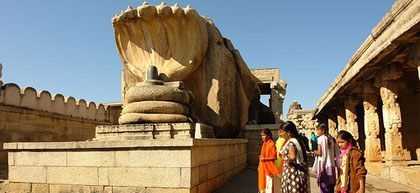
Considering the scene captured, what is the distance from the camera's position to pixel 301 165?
3383 millimetres

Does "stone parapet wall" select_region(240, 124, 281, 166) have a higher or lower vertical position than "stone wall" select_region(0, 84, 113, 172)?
lower

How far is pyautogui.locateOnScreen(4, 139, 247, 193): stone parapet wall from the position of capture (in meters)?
4.15

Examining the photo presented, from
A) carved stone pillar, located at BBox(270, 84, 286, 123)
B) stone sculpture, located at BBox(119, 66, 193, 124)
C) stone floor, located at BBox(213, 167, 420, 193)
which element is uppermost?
carved stone pillar, located at BBox(270, 84, 286, 123)

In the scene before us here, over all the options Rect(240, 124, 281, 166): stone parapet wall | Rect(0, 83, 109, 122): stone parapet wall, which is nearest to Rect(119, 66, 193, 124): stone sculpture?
Rect(240, 124, 281, 166): stone parapet wall

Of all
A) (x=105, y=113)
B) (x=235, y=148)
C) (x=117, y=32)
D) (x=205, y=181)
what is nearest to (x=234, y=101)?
(x=235, y=148)

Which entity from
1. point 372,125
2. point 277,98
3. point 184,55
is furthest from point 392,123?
point 277,98

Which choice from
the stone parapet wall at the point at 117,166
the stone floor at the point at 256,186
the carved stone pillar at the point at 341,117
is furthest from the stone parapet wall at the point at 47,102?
the carved stone pillar at the point at 341,117

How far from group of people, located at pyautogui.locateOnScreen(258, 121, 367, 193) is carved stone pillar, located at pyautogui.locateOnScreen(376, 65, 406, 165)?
343 centimetres

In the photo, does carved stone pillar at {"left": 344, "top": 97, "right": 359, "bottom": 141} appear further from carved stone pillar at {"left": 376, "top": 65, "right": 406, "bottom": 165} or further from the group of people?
the group of people

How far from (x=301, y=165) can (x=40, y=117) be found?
7984 mm

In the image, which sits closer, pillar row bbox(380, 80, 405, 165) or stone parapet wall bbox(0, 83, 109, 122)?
pillar row bbox(380, 80, 405, 165)

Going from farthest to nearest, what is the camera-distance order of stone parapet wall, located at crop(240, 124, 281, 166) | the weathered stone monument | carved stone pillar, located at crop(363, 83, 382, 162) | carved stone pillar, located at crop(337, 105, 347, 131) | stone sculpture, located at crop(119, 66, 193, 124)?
carved stone pillar, located at crop(337, 105, 347, 131) < stone parapet wall, located at crop(240, 124, 281, 166) < carved stone pillar, located at crop(363, 83, 382, 162) < stone sculpture, located at crop(119, 66, 193, 124) < the weathered stone monument

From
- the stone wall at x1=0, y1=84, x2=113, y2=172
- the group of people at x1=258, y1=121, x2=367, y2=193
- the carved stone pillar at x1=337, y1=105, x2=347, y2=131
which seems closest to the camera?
the group of people at x1=258, y1=121, x2=367, y2=193

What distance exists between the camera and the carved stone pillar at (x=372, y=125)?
324 inches
